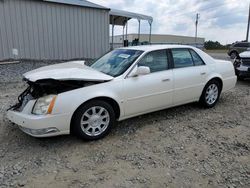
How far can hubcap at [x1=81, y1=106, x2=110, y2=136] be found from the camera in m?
3.19

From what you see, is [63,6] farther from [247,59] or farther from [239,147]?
[239,147]

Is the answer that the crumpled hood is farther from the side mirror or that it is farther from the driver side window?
the driver side window

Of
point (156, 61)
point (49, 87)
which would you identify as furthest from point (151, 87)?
point (49, 87)

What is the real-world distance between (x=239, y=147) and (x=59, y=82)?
109 inches

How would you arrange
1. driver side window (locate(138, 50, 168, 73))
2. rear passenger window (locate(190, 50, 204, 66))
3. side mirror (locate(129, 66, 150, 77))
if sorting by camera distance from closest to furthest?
side mirror (locate(129, 66, 150, 77)) → driver side window (locate(138, 50, 168, 73)) → rear passenger window (locate(190, 50, 204, 66))

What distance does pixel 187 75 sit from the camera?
413 cm

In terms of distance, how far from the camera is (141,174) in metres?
2.53

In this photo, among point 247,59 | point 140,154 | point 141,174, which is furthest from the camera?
point 247,59

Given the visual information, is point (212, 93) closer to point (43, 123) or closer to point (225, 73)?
point (225, 73)

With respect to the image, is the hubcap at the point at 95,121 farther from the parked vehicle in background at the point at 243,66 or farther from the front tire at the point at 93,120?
the parked vehicle in background at the point at 243,66

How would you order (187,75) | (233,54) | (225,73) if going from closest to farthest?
(187,75) → (225,73) → (233,54)

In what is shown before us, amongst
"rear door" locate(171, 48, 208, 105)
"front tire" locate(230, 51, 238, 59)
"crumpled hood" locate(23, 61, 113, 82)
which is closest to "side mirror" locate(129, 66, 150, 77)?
"crumpled hood" locate(23, 61, 113, 82)

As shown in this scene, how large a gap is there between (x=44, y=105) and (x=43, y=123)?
0.79 ft

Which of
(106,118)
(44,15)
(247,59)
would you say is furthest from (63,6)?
(106,118)
